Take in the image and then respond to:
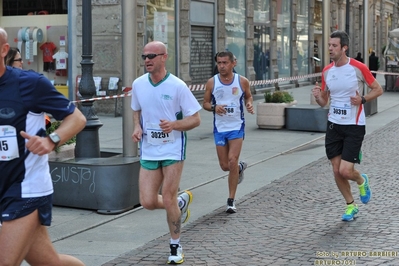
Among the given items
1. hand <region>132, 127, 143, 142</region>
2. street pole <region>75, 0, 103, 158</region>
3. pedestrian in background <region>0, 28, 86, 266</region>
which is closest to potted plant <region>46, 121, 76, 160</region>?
street pole <region>75, 0, 103, 158</region>

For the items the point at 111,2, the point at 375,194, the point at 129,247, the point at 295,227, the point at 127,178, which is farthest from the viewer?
the point at 111,2

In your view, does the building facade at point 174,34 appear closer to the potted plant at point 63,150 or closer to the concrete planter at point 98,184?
the potted plant at point 63,150

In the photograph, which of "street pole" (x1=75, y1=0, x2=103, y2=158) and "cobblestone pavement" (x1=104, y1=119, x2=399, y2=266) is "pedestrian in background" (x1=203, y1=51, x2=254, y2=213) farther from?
"street pole" (x1=75, y1=0, x2=103, y2=158)

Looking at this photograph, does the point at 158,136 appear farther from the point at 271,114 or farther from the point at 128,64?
the point at 271,114

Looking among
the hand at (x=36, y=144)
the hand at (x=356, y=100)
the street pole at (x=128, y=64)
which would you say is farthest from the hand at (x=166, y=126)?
the street pole at (x=128, y=64)

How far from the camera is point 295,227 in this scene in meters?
7.43

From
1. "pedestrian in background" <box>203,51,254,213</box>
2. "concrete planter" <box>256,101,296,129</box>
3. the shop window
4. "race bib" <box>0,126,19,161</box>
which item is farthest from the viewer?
the shop window

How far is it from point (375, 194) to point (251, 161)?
3.52m

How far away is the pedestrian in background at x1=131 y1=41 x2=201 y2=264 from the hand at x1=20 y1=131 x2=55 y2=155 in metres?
2.32

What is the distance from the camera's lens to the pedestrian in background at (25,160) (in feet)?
13.2

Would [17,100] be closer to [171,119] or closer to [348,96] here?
[171,119]

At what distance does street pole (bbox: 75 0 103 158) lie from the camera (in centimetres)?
916

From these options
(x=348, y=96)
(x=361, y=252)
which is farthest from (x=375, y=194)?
(x=361, y=252)

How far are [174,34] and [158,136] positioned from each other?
54.5 ft
